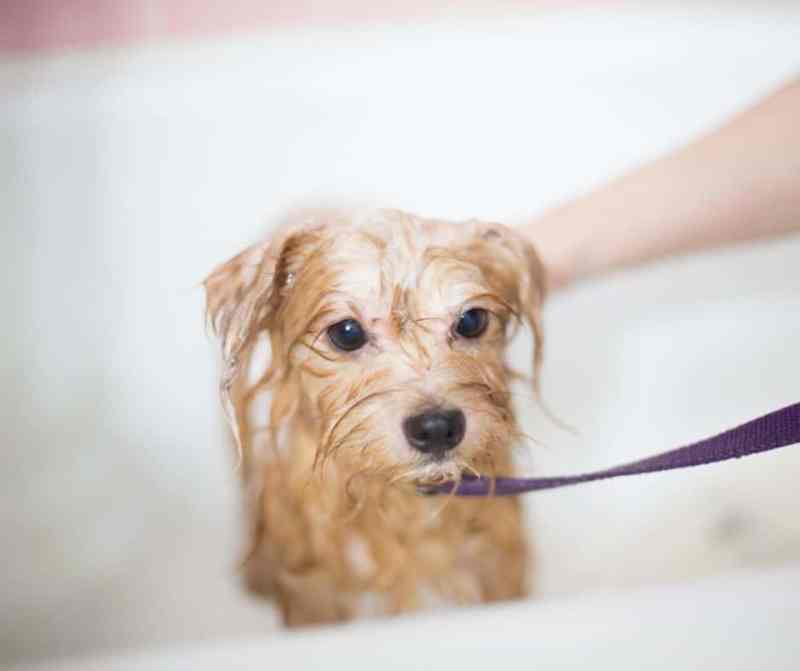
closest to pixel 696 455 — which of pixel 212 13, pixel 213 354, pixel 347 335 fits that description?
pixel 347 335

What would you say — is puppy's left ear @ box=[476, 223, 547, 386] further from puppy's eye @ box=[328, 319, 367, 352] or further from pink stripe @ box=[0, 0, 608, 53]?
pink stripe @ box=[0, 0, 608, 53]

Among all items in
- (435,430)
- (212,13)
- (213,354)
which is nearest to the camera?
(435,430)

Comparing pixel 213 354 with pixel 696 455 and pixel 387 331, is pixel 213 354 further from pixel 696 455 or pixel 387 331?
pixel 696 455

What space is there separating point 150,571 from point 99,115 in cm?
57

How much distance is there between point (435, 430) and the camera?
0.63 m

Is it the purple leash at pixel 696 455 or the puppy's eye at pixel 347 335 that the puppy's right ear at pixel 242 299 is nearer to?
the puppy's eye at pixel 347 335

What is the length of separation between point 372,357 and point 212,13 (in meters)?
0.94

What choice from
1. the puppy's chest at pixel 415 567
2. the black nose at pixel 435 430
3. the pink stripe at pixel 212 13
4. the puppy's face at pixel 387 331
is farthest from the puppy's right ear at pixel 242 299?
the pink stripe at pixel 212 13

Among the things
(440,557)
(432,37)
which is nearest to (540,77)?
(432,37)

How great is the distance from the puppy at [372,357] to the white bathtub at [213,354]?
0.07 meters

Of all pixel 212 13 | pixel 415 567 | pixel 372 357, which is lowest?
pixel 415 567

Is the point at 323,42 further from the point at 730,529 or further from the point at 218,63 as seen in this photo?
the point at 730,529

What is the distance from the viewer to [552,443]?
76 cm

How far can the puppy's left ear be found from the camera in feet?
2.30
